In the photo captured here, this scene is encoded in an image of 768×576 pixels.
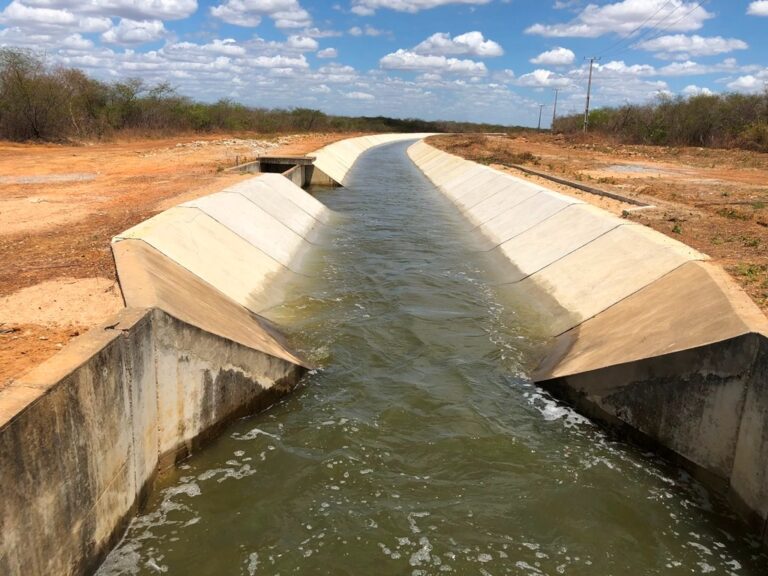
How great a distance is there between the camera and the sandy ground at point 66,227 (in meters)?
6.67

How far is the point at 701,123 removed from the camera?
50.4m

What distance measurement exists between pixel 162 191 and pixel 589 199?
13.8 m

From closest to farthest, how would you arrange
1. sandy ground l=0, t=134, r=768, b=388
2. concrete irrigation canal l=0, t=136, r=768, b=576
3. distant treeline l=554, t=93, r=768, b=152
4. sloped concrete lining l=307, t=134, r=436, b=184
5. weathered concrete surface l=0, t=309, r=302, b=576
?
1. weathered concrete surface l=0, t=309, r=302, b=576
2. concrete irrigation canal l=0, t=136, r=768, b=576
3. sandy ground l=0, t=134, r=768, b=388
4. sloped concrete lining l=307, t=134, r=436, b=184
5. distant treeline l=554, t=93, r=768, b=152

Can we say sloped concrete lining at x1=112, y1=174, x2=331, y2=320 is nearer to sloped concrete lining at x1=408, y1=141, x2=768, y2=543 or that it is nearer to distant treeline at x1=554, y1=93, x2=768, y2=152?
sloped concrete lining at x1=408, y1=141, x2=768, y2=543

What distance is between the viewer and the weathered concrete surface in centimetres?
403

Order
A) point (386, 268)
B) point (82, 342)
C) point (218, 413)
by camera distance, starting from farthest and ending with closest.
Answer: point (386, 268) < point (218, 413) < point (82, 342)

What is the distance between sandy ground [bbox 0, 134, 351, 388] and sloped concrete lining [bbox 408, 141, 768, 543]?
676 cm

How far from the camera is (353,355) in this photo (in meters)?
9.90

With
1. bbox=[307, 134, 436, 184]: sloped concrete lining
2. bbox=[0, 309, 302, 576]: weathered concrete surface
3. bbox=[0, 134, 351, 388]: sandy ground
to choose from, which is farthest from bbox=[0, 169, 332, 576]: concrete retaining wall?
bbox=[307, 134, 436, 184]: sloped concrete lining

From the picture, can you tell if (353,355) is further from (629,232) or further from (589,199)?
(589,199)

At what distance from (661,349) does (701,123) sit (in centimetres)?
5163

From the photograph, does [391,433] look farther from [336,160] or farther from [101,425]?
[336,160]

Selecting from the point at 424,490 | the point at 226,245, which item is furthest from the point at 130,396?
the point at 226,245

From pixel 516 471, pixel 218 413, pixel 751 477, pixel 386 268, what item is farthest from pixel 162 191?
pixel 751 477
